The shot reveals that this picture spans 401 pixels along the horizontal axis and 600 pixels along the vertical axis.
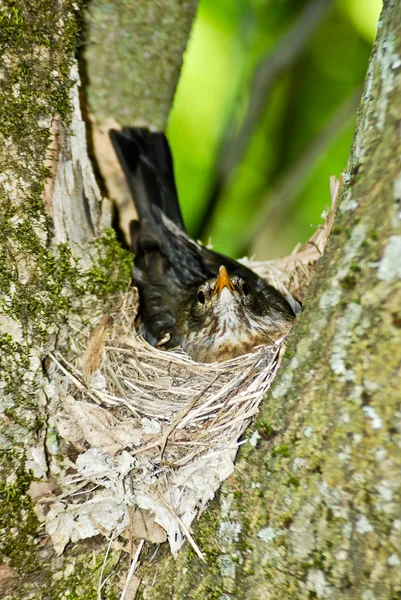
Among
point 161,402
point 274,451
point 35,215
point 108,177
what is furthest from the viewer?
point 108,177

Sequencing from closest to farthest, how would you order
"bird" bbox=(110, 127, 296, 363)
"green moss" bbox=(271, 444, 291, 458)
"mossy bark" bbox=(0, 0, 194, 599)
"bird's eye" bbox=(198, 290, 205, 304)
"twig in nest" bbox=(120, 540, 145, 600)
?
"green moss" bbox=(271, 444, 291, 458) < "twig in nest" bbox=(120, 540, 145, 600) < "mossy bark" bbox=(0, 0, 194, 599) < "bird" bbox=(110, 127, 296, 363) < "bird's eye" bbox=(198, 290, 205, 304)

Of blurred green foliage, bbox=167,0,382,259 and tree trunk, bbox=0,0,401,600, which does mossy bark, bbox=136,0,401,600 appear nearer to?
tree trunk, bbox=0,0,401,600

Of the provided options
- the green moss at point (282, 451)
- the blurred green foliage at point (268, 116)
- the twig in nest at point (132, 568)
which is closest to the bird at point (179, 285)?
the blurred green foliage at point (268, 116)

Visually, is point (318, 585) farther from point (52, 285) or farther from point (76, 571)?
point (52, 285)

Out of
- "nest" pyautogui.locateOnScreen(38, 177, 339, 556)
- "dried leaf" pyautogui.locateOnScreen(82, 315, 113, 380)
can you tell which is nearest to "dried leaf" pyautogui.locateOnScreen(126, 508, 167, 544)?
"nest" pyautogui.locateOnScreen(38, 177, 339, 556)

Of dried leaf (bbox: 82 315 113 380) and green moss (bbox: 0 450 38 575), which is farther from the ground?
dried leaf (bbox: 82 315 113 380)

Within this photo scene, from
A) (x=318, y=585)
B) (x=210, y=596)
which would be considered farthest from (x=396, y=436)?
(x=210, y=596)
